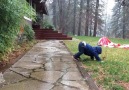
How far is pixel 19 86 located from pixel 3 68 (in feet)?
4.84

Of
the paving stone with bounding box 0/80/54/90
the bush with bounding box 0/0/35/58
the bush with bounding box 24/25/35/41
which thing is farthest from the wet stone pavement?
the bush with bounding box 24/25/35/41

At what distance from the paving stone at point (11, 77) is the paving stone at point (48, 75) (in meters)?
0.29

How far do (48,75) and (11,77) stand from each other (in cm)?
77

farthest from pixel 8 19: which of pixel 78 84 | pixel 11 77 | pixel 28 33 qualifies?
pixel 28 33

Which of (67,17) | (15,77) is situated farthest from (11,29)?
(67,17)

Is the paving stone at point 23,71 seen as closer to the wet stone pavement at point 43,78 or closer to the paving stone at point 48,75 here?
the wet stone pavement at point 43,78

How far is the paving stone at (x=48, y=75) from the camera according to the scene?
402 centimetres

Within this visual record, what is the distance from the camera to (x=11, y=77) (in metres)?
4.12

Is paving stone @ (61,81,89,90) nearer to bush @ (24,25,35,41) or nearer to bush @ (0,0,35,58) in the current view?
bush @ (0,0,35,58)

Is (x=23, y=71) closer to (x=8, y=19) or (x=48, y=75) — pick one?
(x=48, y=75)

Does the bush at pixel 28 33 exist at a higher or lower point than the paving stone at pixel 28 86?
higher

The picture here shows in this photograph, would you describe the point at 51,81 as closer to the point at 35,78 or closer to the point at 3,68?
the point at 35,78

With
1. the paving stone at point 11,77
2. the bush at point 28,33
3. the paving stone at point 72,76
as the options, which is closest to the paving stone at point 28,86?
the paving stone at point 11,77

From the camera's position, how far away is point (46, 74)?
4414 mm
